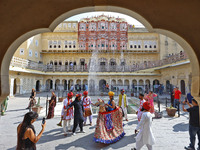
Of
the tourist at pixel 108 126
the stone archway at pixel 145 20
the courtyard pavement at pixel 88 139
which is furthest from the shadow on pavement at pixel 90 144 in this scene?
the stone archway at pixel 145 20

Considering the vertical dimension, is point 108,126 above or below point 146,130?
below

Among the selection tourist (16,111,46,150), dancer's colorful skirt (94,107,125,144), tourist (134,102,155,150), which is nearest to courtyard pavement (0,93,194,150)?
dancer's colorful skirt (94,107,125,144)

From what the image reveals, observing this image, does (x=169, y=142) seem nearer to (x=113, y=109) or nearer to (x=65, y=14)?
(x=113, y=109)

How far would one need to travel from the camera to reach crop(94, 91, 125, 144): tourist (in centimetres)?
369

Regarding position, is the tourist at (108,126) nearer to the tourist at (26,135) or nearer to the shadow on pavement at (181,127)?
the tourist at (26,135)

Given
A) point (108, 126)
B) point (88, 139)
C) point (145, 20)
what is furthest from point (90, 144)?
point (145, 20)

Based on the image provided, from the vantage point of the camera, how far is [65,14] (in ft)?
7.64

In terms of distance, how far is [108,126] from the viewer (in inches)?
152

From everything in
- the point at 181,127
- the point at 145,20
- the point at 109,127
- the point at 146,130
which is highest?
the point at 145,20

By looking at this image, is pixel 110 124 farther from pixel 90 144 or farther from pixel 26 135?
pixel 26 135

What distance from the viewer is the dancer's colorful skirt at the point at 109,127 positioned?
3672 millimetres

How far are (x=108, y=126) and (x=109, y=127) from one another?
47mm

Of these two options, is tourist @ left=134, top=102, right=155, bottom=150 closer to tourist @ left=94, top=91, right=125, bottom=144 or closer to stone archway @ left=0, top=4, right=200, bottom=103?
tourist @ left=94, top=91, right=125, bottom=144

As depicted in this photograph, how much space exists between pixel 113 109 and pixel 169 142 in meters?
1.98
